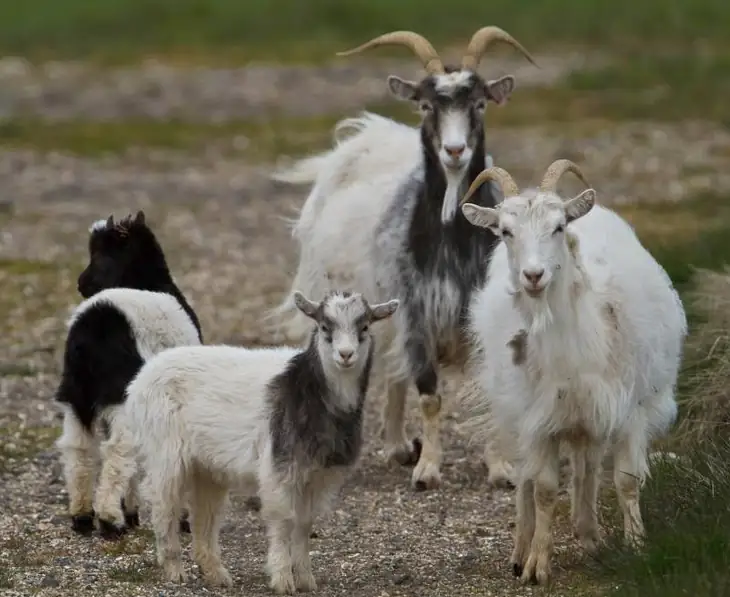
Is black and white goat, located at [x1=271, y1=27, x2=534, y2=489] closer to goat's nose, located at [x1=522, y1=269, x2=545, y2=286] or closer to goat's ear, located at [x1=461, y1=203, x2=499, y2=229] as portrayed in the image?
goat's ear, located at [x1=461, y1=203, x2=499, y2=229]

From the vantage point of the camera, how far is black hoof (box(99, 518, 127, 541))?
30.3 ft

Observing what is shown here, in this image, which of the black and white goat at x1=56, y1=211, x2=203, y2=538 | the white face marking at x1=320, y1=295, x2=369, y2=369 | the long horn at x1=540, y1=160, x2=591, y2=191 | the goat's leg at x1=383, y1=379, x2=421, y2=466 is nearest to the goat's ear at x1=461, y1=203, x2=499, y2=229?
the long horn at x1=540, y1=160, x2=591, y2=191

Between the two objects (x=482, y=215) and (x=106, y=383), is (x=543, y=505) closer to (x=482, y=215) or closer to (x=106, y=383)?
(x=482, y=215)

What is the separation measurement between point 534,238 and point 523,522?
61.6 inches

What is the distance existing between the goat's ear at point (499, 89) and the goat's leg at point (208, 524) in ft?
10.8

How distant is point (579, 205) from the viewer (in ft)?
26.8

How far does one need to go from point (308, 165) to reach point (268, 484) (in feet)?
17.4

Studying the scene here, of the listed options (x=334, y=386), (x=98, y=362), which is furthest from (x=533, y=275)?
(x=98, y=362)

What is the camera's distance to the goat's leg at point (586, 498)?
8.65 m

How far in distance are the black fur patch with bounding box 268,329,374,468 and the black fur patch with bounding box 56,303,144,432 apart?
1.20 meters

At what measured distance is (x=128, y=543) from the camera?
30.2ft

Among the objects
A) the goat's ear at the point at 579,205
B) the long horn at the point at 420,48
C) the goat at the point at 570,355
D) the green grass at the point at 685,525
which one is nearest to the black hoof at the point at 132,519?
the goat at the point at 570,355

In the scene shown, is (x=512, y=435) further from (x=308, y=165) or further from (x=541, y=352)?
(x=308, y=165)

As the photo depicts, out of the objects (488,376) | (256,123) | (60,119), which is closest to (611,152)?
(256,123)
